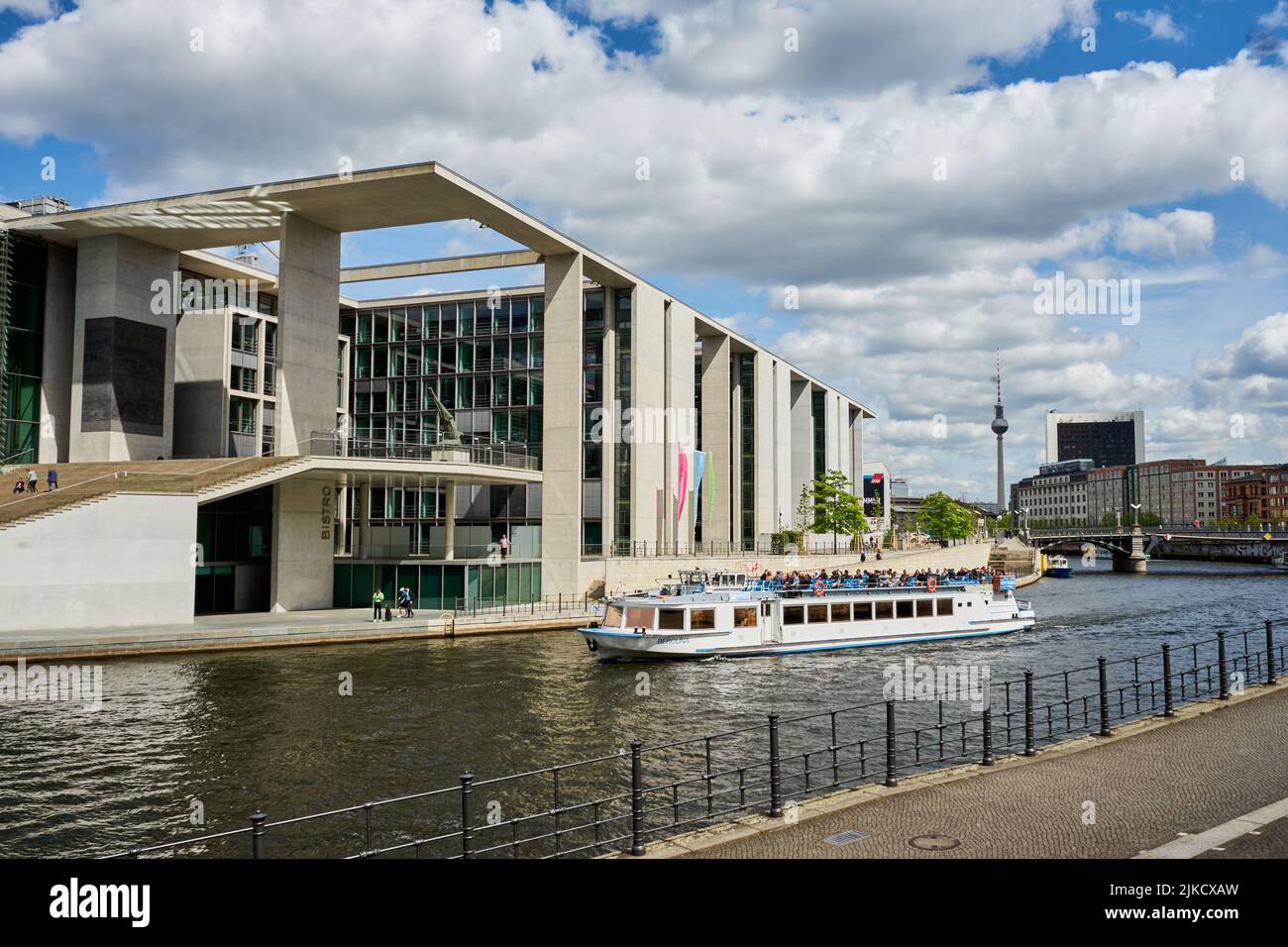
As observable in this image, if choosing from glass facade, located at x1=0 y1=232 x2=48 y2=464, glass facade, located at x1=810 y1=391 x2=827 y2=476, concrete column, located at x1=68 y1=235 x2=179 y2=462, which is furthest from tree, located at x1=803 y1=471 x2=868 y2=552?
glass facade, located at x1=0 y1=232 x2=48 y2=464

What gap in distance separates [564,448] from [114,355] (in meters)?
27.2

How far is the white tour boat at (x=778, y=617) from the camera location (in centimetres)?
4222

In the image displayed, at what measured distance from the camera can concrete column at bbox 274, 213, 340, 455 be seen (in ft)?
168

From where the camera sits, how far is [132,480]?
42.3m

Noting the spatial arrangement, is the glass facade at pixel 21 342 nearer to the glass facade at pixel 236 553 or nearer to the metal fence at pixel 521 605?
the glass facade at pixel 236 553

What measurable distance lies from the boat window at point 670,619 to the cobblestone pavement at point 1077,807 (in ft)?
86.7

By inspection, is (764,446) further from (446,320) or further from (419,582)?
(419,582)

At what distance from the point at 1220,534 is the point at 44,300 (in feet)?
457

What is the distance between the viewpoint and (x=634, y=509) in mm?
A: 69125

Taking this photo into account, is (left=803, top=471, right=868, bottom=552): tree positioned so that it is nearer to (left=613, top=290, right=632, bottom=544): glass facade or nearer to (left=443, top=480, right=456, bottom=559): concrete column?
(left=613, top=290, right=632, bottom=544): glass facade

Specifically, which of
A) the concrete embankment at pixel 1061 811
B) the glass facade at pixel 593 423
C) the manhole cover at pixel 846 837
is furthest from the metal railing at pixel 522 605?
the manhole cover at pixel 846 837

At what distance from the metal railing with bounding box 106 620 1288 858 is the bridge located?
11853 centimetres

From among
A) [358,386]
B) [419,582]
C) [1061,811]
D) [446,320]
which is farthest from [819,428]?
[1061,811]
